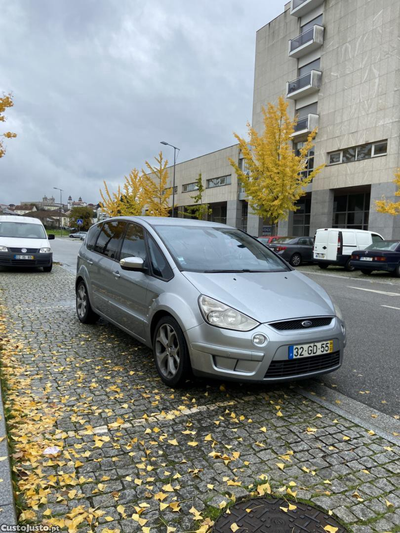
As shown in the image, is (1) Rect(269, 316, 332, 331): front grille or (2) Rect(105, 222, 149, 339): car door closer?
(1) Rect(269, 316, 332, 331): front grille

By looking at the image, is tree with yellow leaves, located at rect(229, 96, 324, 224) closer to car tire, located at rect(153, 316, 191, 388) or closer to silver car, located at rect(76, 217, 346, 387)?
silver car, located at rect(76, 217, 346, 387)

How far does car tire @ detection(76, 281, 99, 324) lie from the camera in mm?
6109

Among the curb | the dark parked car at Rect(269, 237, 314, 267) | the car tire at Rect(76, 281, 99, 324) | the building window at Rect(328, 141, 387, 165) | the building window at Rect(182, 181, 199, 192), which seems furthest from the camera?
the building window at Rect(182, 181, 199, 192)

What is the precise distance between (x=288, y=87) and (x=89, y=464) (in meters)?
33.5

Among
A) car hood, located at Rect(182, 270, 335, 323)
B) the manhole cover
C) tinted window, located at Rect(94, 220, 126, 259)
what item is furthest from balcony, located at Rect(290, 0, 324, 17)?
the manhole cover

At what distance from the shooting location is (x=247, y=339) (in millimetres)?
3281

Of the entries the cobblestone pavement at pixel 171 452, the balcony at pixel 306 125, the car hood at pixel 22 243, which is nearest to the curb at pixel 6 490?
the cobblestone pavement at pixel 171 452

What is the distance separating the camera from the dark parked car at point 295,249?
19.2 metres

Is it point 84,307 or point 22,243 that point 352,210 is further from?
point 84,307

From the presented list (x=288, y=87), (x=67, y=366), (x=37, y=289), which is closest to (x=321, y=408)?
(x=67, y=366)

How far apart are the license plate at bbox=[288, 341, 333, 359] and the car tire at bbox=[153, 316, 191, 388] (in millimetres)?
905

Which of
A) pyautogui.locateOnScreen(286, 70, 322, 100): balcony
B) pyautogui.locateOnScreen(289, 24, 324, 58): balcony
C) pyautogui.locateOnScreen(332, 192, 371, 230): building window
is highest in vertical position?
pyautogui.locateOnScreen(289, 24, 324, 58): balcony

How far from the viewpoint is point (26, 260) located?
40.7ft

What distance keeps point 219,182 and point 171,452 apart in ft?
140
